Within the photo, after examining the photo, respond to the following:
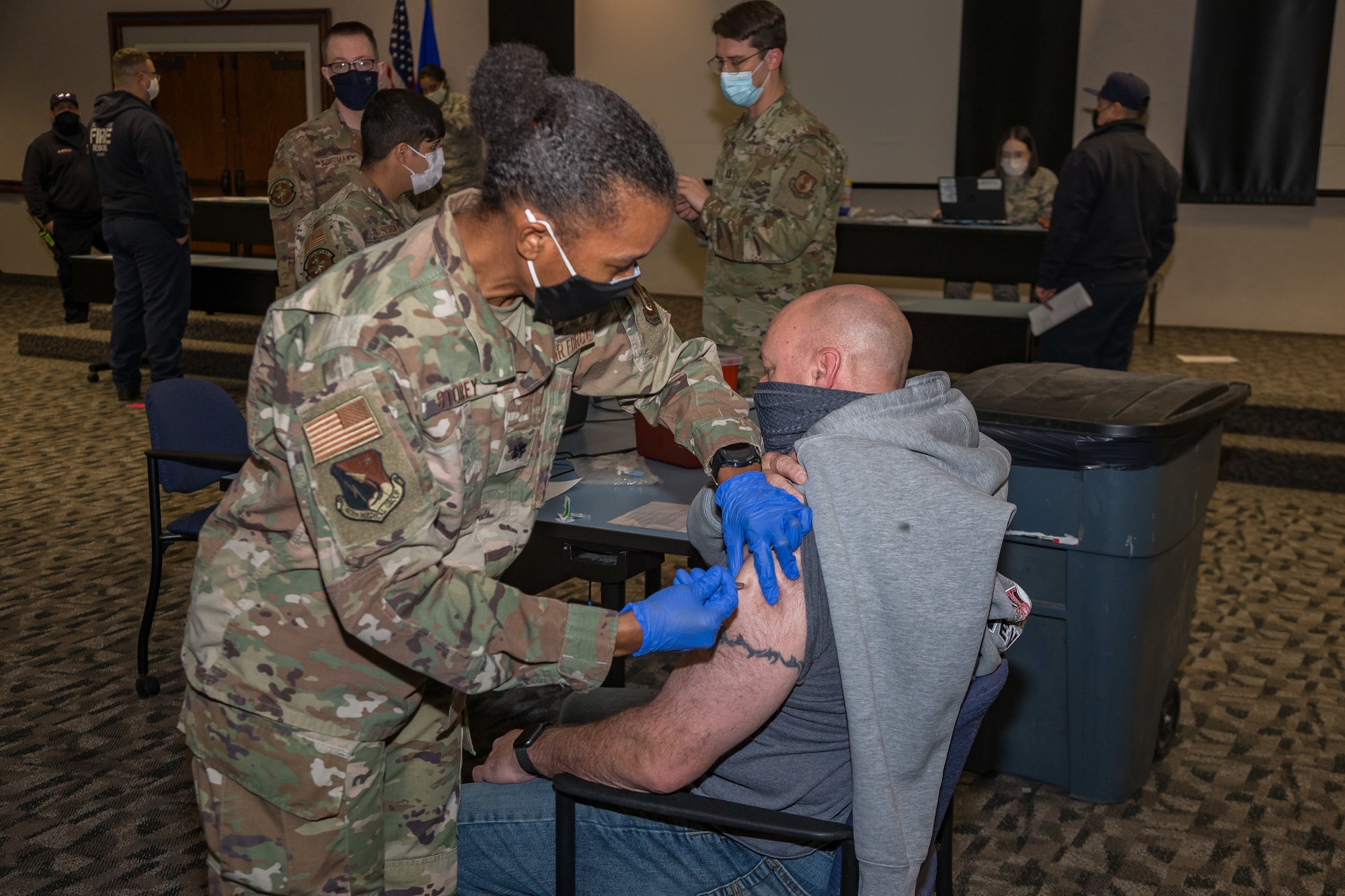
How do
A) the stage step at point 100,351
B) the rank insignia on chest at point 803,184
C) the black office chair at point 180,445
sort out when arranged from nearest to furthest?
the black office chair at point 180,445
the rank insignia on chest at point 803,184
the stage step at point 100,351

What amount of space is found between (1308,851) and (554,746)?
161 centimetres

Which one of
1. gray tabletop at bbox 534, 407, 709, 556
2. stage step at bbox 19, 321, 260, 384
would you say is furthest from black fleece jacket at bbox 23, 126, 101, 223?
gray tabletop at bbox 534, 407, 709, 556

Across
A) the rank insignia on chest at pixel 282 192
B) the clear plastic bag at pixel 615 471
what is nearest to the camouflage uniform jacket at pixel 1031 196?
the rank insignia on chest at pixel 282 192

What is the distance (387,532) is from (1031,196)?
6413 millimetres

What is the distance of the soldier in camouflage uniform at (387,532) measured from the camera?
1051 mm

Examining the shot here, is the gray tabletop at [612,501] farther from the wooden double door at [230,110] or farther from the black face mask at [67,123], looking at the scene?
the wooden double door at [230,110]

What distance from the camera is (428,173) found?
3.21m

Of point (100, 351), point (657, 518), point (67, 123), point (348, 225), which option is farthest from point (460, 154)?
point (657, 518)

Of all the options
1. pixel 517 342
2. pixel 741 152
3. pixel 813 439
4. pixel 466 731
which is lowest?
pixel 466 731

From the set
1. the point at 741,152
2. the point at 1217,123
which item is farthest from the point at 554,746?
the point at 1217,123

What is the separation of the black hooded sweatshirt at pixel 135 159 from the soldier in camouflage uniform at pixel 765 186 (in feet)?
10.6

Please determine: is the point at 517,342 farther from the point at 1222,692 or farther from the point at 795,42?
the point at 795,42

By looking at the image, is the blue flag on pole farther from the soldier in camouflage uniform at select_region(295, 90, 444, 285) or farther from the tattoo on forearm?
the tattoo on forearm

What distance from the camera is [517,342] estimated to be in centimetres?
126
